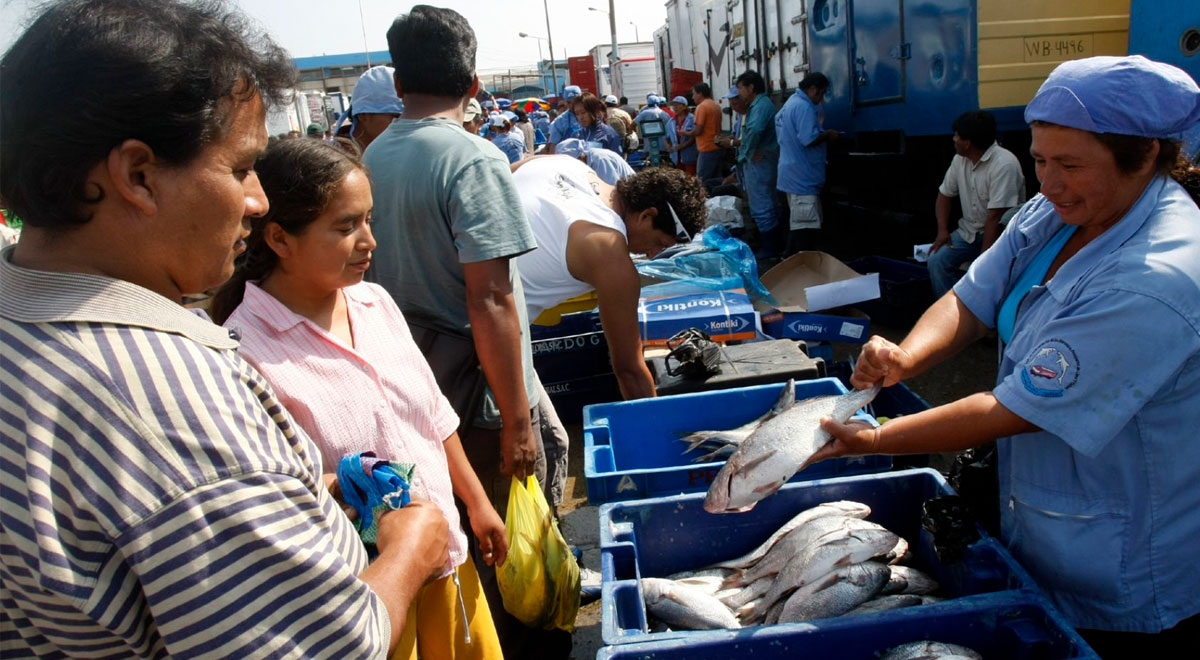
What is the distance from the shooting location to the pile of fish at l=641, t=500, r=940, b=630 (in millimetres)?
1847

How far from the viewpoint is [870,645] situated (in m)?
1.67

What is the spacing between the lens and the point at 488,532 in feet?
7.02

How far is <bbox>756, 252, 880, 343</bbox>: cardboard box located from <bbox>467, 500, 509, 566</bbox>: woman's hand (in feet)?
9.01

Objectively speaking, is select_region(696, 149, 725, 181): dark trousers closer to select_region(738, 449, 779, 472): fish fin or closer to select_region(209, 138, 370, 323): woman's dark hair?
select_region(738, 449, 779, 472): fish fin

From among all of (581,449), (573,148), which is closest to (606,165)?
(581,449)

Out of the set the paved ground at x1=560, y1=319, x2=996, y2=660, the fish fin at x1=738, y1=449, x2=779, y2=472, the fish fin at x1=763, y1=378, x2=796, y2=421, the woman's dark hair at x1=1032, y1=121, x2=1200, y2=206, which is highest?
the woman's dark hair at x1=1032, y1=121, x2=1200, y2=206

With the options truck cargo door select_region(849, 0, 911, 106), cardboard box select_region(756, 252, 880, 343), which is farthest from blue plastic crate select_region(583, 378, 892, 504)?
truck cargo door select_region(849, 0, 911, 106)

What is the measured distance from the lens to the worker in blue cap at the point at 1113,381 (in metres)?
1.51

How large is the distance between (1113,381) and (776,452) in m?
0.71

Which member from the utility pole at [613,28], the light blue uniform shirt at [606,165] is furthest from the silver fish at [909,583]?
the utility pole at [613,28]

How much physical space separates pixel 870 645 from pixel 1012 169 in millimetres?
4681

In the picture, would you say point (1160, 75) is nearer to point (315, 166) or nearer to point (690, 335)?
point (315, 166)

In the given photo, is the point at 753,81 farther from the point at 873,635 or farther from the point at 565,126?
the point at 873,635

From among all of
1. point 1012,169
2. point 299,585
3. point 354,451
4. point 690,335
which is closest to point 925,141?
point 1012,169
